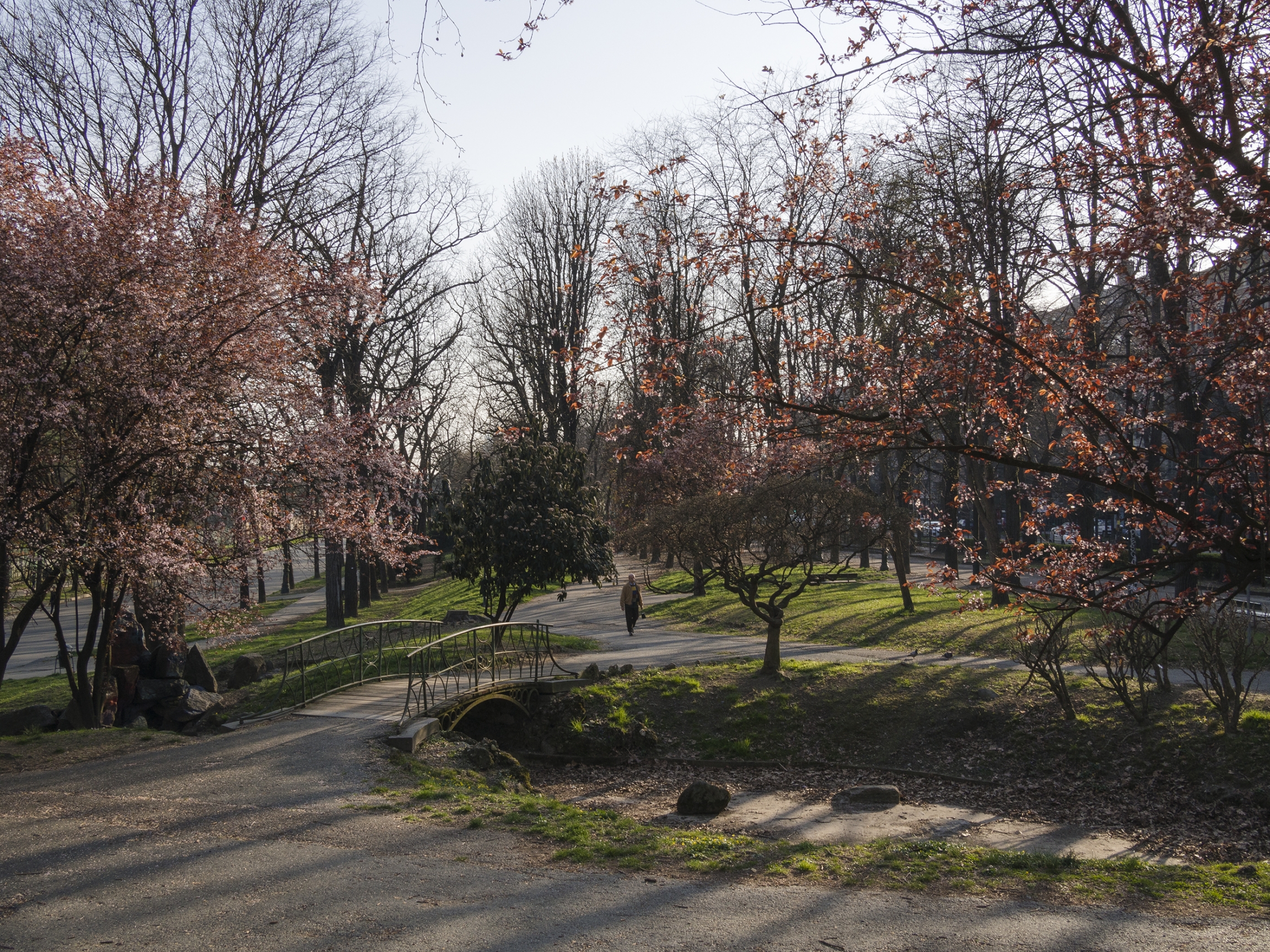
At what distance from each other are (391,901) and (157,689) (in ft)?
38.9

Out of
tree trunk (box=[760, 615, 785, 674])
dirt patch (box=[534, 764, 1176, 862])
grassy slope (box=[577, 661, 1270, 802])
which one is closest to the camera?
dirt patch (box=[534, 764, 1176, 862])

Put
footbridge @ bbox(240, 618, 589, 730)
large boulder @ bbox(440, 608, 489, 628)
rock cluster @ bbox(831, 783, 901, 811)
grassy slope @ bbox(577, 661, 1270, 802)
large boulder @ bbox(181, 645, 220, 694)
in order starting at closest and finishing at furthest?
1. rock cluster @ bbox(831, 783, 901, 811)
2. grassy slope @ bbox(577, 661, 1270, 802)
3. footbridge @ bbox(240, 618, 589, 730)
4. large boulder @ bbox(181, 645, 220, 694)
5. large boulder @ bbox(440, 608, 489, 628)

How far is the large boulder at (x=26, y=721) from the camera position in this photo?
14.4 m

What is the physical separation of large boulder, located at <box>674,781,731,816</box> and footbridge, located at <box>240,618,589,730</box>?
3643 millimetres

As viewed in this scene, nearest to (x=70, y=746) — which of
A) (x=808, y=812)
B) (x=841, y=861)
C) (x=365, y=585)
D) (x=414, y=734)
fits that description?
(x=414, y=734)

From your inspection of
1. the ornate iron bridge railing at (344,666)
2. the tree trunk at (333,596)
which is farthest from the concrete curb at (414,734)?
the tree trunk at (333,596)

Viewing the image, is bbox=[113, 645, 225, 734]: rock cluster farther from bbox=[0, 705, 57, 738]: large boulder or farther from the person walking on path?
the person walking on path

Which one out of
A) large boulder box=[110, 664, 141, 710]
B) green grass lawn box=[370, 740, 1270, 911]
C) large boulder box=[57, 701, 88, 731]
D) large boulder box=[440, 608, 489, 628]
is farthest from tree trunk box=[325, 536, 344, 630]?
green grass lawn box=[370, 740, 1270, 911]

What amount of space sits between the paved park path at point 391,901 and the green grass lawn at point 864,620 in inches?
421

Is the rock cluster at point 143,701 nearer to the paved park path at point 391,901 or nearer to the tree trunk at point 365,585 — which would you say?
the paved park path at point 391,901

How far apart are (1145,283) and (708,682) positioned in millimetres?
11940

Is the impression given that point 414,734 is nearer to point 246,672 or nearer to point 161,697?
point 161,697

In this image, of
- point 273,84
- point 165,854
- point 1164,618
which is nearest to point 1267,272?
point 1164,618

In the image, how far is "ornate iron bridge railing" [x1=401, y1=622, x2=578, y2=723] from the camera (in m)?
13.6
